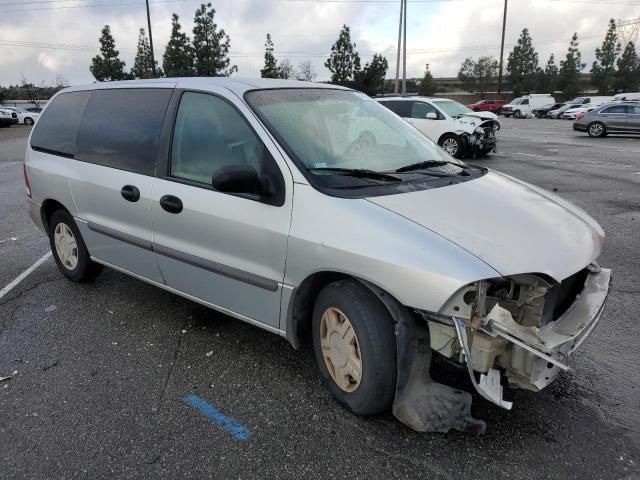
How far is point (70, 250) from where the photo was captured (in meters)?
4.87

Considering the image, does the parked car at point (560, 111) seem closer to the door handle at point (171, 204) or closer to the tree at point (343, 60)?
the tree at point (343, 60)

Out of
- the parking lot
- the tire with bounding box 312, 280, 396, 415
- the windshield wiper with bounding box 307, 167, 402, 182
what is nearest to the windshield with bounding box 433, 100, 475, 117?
the parking lot

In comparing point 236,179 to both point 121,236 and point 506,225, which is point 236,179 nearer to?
point 506,225

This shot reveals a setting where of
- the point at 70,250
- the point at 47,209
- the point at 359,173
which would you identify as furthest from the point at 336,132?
the point at 47,209

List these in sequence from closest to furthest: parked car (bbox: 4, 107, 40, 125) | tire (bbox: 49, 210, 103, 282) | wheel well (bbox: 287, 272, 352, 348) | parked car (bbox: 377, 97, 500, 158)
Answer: wheel well (bbox: 287, 272, 352, 348) → tire (bbox: 49, 210, 103, 282) → parked car (bbox: 377, 97, 500, 158) → parked car (bbox: 4, 107, 40, 125)

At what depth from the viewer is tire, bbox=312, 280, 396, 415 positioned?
2607 millimetres

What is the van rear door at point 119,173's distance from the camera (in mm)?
3764

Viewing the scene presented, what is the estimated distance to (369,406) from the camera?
9.00ft

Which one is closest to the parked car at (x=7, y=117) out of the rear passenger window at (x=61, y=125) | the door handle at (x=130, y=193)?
the rear passenger window at (x=61, y=125)

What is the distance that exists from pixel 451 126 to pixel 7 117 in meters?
31.9

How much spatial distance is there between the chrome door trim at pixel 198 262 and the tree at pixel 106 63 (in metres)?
45.3

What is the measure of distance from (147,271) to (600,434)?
3116 millimetres

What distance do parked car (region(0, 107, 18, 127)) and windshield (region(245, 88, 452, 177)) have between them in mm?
37464

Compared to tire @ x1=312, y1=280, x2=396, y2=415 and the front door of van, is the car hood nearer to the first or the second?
tire @ x1=312, y1=280, x2=396, y2=415
